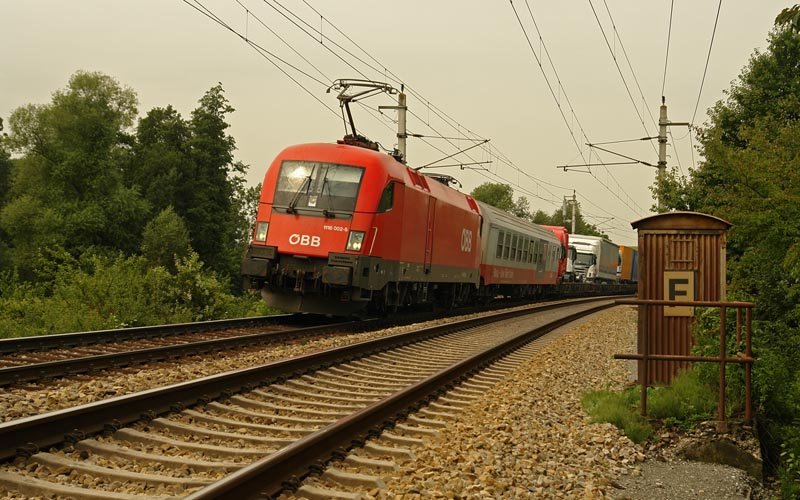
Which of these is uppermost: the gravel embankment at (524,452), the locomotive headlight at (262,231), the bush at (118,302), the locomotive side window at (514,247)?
the locomotive side window at (514,247)

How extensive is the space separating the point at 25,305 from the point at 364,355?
8168 millimetres

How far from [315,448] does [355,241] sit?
922 cm

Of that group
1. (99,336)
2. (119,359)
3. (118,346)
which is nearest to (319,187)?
(99,336)

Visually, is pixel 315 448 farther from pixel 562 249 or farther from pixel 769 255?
pixel 562 249

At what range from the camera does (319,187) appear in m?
15.1

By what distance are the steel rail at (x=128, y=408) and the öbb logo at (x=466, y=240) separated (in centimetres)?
1189

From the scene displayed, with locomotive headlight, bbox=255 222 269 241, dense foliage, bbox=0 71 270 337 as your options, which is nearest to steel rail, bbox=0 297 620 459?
locomotive headlight, bbox=255 222 269 241

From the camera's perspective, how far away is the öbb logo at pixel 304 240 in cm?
1475

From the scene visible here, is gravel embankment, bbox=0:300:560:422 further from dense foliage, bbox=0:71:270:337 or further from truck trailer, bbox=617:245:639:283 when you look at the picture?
truck trailer, bbox=617:245:639:283

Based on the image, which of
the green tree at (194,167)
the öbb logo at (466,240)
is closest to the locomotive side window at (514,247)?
the öbb logo at (466,240)

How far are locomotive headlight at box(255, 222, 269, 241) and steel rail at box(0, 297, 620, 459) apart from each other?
18.0 ft

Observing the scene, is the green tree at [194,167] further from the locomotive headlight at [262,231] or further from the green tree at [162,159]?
the locomotive headlight at [262,231]

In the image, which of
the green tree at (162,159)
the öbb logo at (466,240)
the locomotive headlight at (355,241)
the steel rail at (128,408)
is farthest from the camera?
the green tree at (162,159)

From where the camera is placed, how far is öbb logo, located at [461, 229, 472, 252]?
71.2 feet
